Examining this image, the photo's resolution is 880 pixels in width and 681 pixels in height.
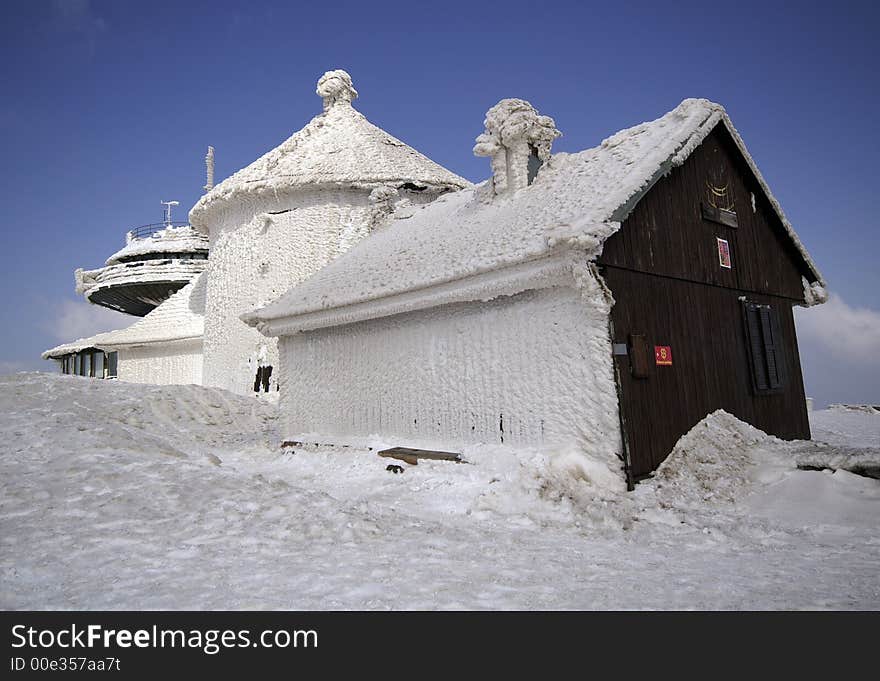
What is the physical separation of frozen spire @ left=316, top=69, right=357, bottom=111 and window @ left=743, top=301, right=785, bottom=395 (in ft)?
54.2

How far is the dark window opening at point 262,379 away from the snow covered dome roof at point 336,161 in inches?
218

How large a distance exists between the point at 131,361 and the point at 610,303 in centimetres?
2152

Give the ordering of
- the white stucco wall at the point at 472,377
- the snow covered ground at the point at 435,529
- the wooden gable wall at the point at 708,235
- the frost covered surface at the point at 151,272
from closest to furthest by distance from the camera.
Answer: the snow covered ground at the point at 435,529 → the white stucco wall at the point at 472,377 → the wooden gable wall at the point at 708,235 → the frost covered surface at the point at 151,272

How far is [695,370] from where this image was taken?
7.46 m

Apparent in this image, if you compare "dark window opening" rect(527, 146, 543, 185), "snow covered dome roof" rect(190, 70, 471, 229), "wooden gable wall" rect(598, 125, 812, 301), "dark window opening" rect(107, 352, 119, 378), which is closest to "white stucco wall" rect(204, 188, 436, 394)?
"snow covered dome roof" rect(190, 70, 471, 229)

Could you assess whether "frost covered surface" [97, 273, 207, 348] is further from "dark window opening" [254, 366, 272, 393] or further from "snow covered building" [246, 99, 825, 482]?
"snow covered building" [246, 99, 825, 482]

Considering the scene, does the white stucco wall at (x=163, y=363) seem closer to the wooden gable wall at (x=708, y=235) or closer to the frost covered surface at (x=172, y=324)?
the frost covered surface at (x=172, y=324)

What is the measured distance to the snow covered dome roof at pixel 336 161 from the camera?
1736cm

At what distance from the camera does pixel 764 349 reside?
8.77 metres

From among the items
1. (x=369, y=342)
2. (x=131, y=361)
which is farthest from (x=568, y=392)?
(x=131, y=361)

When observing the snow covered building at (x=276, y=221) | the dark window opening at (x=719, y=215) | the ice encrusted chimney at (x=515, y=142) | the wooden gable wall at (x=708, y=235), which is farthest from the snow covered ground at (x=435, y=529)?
the snow covered building at (x=276, y=221)

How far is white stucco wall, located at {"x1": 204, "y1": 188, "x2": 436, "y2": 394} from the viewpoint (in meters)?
17.2

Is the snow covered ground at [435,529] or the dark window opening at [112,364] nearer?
the snow covered ground at [435,529]
